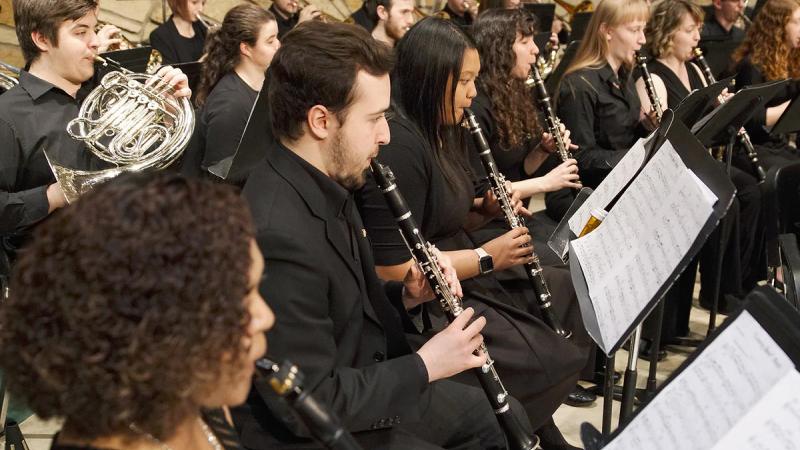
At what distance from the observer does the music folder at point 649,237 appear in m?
1.65

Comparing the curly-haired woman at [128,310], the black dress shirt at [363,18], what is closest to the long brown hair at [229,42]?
the black dress shirt at [363,18]

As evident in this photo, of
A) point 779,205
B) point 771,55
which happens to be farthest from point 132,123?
point 771,55

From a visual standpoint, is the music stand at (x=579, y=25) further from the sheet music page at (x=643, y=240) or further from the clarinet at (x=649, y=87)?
the sheet music page at (x=643, y=240)

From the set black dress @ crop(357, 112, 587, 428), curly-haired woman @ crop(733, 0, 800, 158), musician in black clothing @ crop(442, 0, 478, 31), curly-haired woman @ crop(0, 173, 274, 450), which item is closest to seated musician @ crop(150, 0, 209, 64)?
musician in black clothing @ crop(442, 0, 478, 31)

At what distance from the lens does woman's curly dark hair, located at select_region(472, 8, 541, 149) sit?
3.48 meters

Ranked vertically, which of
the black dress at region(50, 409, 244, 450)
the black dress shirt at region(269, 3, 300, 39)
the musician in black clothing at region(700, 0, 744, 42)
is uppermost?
the black dress at region(50, 409, 244, 450)

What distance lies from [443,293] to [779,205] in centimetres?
141

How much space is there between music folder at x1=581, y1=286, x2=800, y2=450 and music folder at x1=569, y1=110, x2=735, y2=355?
329mm

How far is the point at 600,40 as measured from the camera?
4.16 metres

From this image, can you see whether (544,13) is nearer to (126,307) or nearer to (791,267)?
(791,267)

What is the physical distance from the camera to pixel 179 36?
5.16m

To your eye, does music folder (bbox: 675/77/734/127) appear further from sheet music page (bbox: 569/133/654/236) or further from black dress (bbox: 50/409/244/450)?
black dress (bbox: 50/409/244/450)

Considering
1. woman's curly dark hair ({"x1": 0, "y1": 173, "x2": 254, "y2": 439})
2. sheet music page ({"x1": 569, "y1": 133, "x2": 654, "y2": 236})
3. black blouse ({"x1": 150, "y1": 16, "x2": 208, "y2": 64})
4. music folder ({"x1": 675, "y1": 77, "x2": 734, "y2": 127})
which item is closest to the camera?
woman's curly dark hair ({"x1": 0, "y1": 173, "x2": 254, "y2": 439})

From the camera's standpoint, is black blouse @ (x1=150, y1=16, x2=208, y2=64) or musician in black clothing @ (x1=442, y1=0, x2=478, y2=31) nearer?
black blouse @ (x1=150, y1=16, x2=208, y2=64)
